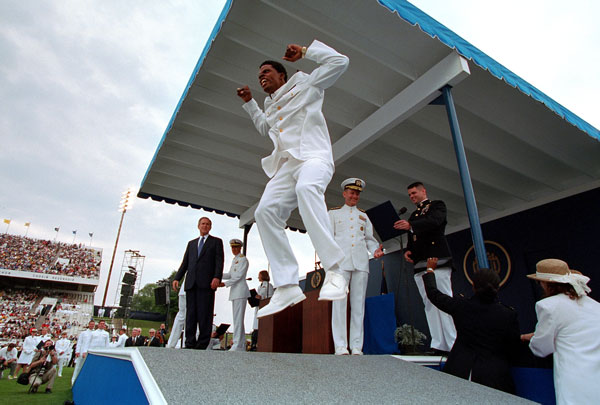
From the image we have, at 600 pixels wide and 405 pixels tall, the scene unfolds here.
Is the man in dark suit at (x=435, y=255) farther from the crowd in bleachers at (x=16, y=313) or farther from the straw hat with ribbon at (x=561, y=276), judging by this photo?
the crowd in bleachers at (x=16, y=313)

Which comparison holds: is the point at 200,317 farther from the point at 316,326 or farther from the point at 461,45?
the point at 461,45

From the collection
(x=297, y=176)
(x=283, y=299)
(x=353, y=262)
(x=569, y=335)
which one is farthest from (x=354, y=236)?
(x=569, y=335)

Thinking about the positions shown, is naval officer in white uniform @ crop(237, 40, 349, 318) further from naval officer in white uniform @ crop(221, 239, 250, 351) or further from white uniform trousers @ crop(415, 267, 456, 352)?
naval officer in white uniform @ crop(221, 239, 250, 351)

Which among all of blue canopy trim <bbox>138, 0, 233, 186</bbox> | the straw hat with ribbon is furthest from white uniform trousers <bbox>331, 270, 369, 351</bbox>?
blue canopy trim <bbox>138, 0, 233, 186</bbox>

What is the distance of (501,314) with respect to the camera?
8.44ft

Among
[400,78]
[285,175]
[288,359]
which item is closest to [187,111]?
[400,78]

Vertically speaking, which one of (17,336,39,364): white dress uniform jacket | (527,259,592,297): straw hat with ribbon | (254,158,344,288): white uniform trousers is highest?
(254,158,344,288): white uniform trousers

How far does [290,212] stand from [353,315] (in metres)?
2.09

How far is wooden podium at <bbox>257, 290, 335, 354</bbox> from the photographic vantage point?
13.2 ft

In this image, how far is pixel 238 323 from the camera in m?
6.35

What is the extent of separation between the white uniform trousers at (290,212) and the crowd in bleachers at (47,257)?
4656cm

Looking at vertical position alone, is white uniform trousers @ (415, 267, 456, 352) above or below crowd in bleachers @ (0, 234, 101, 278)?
below

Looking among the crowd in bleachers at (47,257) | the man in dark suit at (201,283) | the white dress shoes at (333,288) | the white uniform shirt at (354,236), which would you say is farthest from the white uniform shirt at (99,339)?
the crowd in bleachers at (47,257)

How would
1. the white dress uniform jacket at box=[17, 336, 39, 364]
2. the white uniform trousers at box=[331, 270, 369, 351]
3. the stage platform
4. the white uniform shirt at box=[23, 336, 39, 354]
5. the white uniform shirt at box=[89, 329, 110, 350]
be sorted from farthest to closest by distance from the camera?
the white uniform shirt at box=[23, 336, 39, 354]
the white dress uniform jacket at box=[17, 336, 39, 364]
the white uniform shirt at box=[89, 329, 110, 350]
the white uniform trousers at box=[331, 270, 369, 351]
the stage platform
